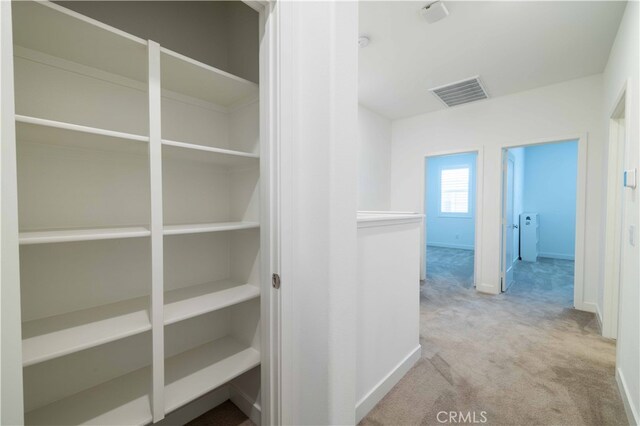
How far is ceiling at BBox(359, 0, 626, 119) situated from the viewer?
6.72 ft

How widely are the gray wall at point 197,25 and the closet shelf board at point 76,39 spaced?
323mm

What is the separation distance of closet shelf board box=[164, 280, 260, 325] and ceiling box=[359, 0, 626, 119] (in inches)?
88.1

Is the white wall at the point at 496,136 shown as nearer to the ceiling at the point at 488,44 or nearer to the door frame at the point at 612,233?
the ceiling at the point at 488,44

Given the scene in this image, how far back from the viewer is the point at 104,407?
3.87ft

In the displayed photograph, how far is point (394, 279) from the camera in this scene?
1.79 metres

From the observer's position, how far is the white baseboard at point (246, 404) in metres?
1.50

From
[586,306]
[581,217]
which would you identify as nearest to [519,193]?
[581,217]

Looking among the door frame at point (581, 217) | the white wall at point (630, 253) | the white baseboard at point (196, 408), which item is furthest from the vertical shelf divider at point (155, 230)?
the door frame at point (581, 217)

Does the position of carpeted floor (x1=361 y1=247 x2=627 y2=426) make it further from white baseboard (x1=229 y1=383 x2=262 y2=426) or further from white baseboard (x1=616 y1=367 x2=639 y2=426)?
white baseboard (x1=229 y1=383 x2=262 y2=426)

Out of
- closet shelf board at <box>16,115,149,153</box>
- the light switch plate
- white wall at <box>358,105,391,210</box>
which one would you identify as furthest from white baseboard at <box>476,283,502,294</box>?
closet shelf board at <box>16,115,149,153</box>

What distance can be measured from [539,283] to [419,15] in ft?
14.0

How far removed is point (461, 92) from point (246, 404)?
4049 millimetres

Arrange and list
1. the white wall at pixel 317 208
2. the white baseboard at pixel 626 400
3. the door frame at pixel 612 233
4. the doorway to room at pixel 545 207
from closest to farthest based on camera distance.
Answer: the white wall at pixel 317 208
the white baseboard at pixel 626 400
the door frame at pixel 612 233
the doorway to room at pixel 545 207

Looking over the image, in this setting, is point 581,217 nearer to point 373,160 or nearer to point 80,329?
point 373,160
